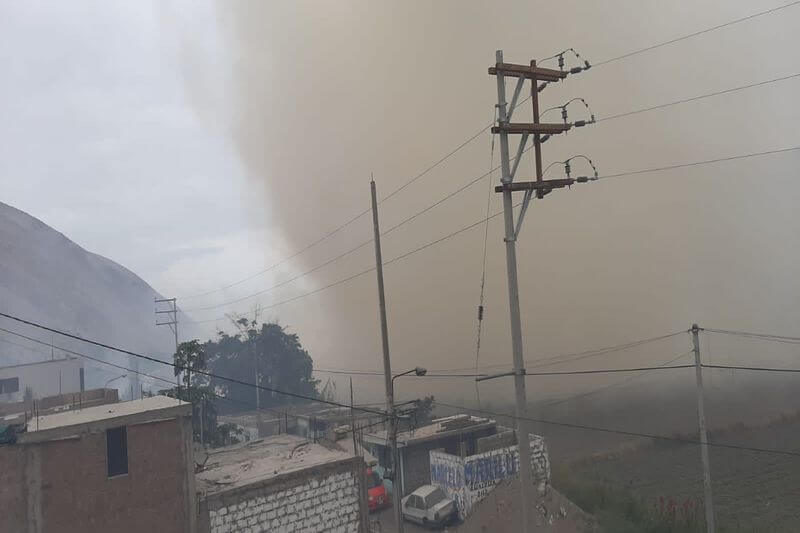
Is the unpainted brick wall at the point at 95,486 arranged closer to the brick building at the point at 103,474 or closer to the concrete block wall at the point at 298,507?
the brick building at the point at 103,474

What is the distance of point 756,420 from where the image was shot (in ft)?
99.7

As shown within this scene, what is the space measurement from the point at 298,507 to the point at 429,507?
6006mm

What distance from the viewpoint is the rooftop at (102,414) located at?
10945 millimetres

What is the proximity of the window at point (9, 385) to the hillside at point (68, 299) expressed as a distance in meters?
20.7

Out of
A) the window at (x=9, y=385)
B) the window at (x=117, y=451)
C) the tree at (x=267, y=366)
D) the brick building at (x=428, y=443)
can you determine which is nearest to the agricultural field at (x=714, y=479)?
the brick building at (x=428, y=443)

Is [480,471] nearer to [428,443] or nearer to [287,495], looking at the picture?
[428,443]

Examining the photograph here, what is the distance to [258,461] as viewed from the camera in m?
13.4

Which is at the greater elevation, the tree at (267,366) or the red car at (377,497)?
the tree at (267,366)

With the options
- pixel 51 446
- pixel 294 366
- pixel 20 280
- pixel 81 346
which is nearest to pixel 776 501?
pixel 51 446

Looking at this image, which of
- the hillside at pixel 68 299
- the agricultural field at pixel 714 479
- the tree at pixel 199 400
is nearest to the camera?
the agricultural field at pixel 714 479

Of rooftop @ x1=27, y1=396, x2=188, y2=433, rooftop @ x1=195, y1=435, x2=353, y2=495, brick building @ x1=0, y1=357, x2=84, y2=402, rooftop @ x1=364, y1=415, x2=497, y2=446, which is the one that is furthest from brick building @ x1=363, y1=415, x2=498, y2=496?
brick building @ x1=0, y1=357, x2=84, y2=402

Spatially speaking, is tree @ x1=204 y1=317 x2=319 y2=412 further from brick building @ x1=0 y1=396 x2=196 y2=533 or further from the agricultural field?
brick building @ x1=0 y1=396 x2=196 y2=533

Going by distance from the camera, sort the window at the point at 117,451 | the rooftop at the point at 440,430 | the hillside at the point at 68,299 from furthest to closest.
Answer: the hillside at the point at 68,299 < the rooftop at the point at 440,430 < the window at the point at 117,451

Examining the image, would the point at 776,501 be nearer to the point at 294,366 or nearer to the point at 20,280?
the point at 294,366
